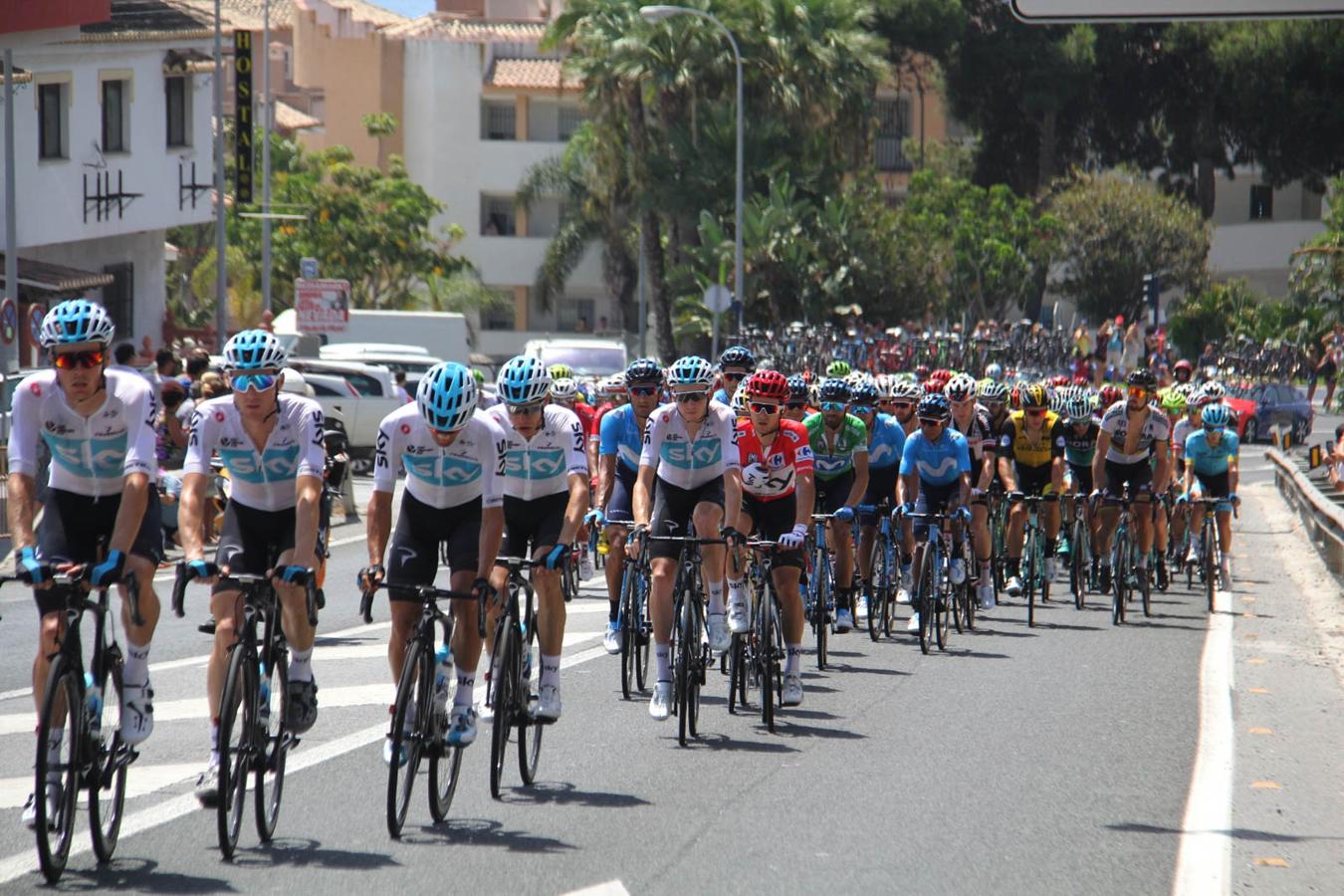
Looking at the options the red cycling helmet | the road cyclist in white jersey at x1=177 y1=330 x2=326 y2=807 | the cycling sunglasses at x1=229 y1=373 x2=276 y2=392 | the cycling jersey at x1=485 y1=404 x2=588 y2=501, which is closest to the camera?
the road cyclist in white jersey at x1=177 y1=330 x2=326 y2=807

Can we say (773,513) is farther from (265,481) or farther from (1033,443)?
(1033,443)

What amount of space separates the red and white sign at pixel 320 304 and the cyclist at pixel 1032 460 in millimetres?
19545

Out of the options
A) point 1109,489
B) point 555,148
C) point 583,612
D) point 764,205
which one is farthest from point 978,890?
point 555,148

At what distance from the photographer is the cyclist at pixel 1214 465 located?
1831 centimetres

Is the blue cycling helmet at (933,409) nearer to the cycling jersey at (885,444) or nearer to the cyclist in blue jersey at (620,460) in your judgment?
the cycling jersey at (885,444)

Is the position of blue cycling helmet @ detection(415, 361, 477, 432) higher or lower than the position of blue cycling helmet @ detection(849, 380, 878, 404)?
higher

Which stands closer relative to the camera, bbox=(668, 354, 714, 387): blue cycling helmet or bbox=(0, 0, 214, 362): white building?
bbox=(668, 354, 714, 387): blue cycling helmet

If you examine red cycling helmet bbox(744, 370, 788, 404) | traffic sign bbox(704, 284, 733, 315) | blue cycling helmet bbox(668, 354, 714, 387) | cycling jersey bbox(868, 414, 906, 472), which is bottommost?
cycling jersey bbox(868, 414, 906, 472)

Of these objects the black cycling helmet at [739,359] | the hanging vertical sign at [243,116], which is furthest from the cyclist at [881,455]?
the hanging vertical sign at [243,116]

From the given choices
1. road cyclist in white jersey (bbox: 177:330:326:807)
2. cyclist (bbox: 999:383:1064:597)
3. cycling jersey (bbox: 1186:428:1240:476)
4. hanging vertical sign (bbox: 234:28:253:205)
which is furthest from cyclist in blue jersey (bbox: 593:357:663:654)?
hanging vertical sign (bbox: 234:28:253:205)

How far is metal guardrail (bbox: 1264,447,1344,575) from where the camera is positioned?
769 inches

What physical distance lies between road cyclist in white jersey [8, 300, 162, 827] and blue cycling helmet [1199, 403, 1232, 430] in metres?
12.5

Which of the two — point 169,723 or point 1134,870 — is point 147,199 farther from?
point 1134,870

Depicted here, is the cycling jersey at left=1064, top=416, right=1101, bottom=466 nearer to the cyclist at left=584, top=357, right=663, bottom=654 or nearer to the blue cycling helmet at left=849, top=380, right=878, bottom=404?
the blue cycling helmet at left=849, top=380, right=878, bottom=404
